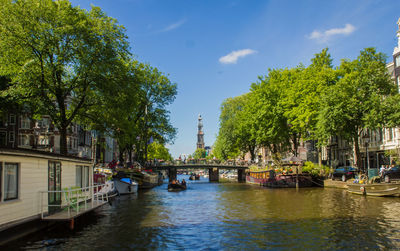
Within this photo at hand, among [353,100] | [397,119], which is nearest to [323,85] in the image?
[353,100]

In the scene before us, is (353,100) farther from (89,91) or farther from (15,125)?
(15,125)

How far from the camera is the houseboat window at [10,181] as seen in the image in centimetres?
1373

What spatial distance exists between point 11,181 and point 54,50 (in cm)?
1657

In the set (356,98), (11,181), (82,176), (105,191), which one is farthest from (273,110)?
(11,181)

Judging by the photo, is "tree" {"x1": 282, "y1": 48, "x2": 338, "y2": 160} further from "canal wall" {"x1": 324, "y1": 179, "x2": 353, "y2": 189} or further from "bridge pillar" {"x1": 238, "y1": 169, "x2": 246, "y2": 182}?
"bridge pillar" {"x1": 238, "y1": 169, "x2": 246, "y2": 182}

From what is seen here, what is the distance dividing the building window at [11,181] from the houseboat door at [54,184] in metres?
3.13

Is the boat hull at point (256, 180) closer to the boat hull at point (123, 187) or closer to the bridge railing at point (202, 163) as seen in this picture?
the bridge railing at point (202, 163)

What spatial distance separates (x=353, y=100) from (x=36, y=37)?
33.0m

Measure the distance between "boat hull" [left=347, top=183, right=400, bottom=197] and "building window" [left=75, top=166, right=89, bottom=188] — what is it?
2459 cm

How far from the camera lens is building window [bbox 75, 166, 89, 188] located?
2254 centimetres

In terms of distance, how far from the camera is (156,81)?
2340 inches

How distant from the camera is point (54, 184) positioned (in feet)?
59.6

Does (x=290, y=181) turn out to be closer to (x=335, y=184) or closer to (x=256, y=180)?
(x=335, y=184)

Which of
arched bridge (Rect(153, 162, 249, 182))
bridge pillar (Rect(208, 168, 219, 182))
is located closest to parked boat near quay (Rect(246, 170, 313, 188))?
arched bridge (Rect(153, 162, 249, 182))
